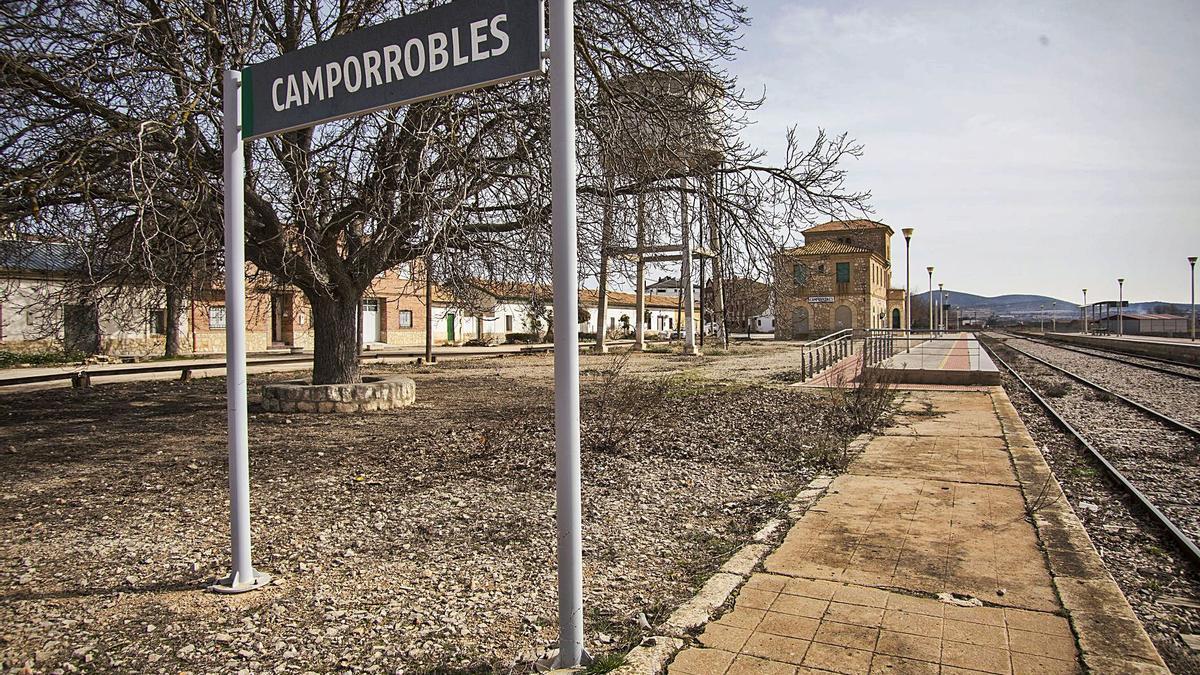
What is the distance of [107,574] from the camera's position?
3893 mm

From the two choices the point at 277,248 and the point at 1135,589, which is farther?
the point at 277,248

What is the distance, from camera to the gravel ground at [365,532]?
3.13 m

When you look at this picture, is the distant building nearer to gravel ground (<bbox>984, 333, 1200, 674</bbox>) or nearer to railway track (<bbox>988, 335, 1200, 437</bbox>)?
railway track (<bbox>988, 335, 1200, 437</bbox>)

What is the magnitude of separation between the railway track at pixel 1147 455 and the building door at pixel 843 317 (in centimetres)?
4624

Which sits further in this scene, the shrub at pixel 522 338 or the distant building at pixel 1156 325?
the distant building at pixel 1156 325

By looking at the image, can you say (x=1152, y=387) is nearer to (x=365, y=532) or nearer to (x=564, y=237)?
(x=365, y=532)

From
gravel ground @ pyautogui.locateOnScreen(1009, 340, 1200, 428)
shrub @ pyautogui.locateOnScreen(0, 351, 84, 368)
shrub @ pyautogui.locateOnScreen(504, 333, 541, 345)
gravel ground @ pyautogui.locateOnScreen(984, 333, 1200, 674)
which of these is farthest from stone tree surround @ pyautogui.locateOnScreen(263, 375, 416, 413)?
shrub @ pyautogui.locateOnScreen(504, 333, 541, 345)

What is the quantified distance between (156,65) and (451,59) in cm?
583

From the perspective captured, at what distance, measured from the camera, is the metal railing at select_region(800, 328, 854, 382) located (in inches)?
661

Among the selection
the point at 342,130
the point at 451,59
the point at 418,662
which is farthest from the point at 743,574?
the point at 342,130

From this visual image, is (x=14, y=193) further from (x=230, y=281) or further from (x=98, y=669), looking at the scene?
(x=98, y=669)

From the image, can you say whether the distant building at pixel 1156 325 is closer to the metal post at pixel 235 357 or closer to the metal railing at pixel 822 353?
the metal railing at pixel 822 353

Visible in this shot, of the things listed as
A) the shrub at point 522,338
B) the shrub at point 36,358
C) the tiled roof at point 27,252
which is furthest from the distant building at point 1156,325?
the tiled roof at point 27,252

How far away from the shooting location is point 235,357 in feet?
11.8
